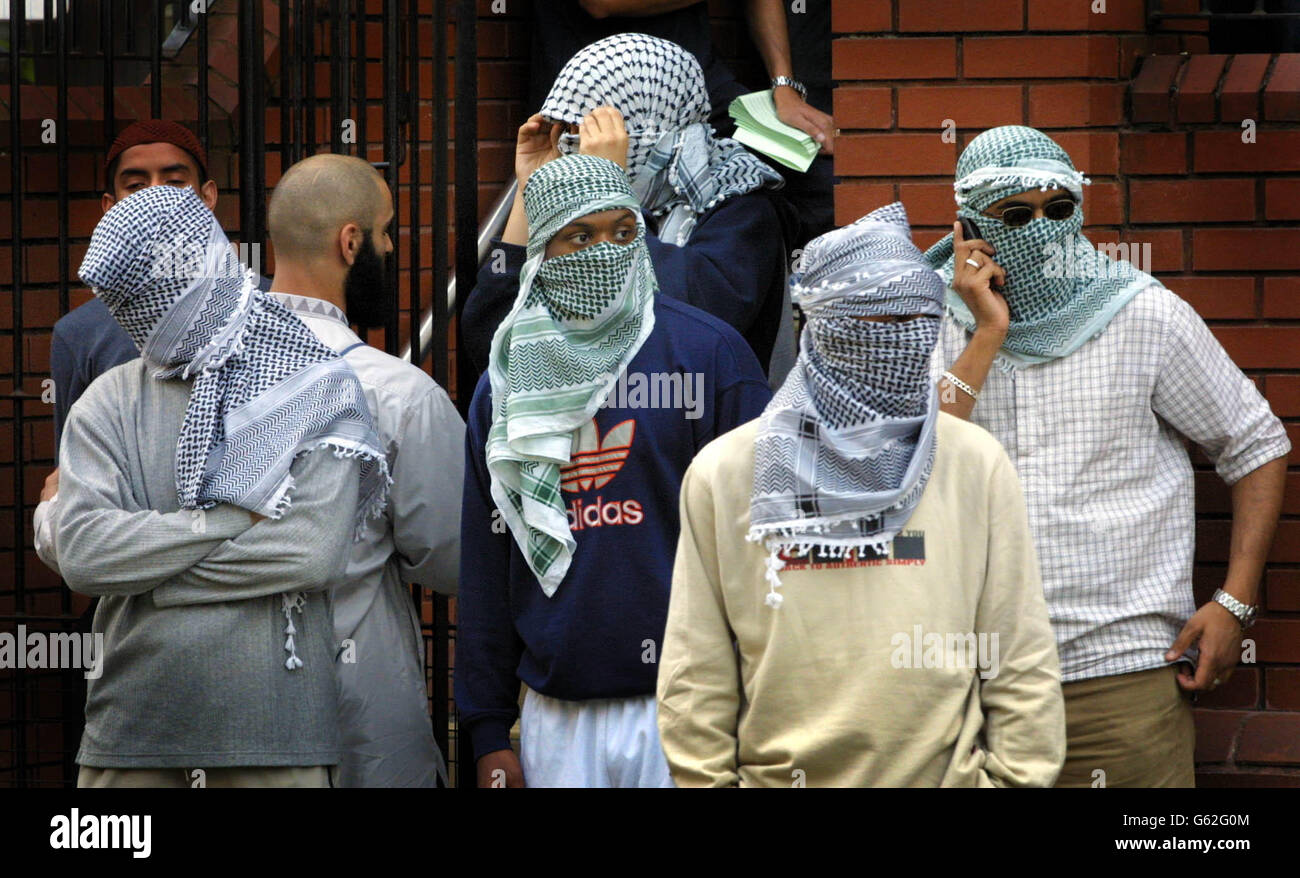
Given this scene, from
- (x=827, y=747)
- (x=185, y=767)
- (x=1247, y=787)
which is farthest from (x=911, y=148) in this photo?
(x=185, y=767)

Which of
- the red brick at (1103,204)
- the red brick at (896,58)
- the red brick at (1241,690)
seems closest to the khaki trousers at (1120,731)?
the red brick at (1241,690)

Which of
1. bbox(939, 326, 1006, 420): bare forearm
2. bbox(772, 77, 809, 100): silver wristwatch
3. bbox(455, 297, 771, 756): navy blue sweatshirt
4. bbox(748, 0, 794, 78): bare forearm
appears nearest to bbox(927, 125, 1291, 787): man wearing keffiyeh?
bbox(939, 326, 1006, 420): bare forearm

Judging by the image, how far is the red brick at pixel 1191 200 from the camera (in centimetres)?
443

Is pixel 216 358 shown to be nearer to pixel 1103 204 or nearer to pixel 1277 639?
pixel 1103 204

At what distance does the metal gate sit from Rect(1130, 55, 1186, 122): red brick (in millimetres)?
1779

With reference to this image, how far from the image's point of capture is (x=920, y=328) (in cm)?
297

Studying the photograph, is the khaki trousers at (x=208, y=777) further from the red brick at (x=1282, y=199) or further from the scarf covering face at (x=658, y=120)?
the red brick at (x=1282, y=199)

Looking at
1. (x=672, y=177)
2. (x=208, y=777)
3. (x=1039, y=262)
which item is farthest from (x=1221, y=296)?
(x=208, y=777)

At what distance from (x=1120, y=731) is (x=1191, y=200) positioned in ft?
5.19

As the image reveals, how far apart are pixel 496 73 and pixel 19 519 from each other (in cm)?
223

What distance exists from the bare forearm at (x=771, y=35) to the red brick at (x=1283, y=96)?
1.45 metres

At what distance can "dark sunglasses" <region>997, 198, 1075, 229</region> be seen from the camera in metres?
3.76

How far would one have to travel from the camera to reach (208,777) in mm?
3330

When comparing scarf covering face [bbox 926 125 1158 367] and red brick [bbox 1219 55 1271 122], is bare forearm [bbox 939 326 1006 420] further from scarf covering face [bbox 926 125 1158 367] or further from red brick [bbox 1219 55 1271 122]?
red brick [bbox 1219 55 1271 122]
